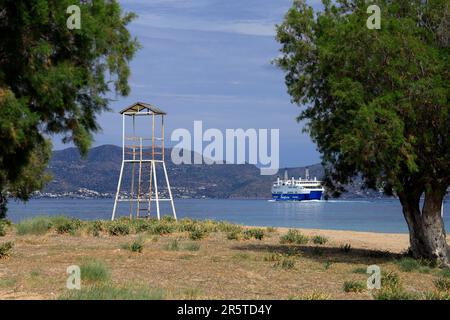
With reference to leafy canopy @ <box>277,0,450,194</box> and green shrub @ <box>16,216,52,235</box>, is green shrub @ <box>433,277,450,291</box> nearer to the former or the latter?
leafy canopy @ <box>277,0,450,194</box>

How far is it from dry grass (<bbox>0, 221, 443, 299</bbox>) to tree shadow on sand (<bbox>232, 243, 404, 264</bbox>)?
0.03 metres

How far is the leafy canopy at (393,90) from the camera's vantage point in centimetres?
2016

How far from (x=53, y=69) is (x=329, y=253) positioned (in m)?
12.7

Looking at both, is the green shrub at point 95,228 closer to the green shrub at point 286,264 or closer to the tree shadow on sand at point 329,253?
the tree shadow on sand at point 329,253

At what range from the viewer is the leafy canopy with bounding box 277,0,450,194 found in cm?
2016

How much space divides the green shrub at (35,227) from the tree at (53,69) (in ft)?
45.9

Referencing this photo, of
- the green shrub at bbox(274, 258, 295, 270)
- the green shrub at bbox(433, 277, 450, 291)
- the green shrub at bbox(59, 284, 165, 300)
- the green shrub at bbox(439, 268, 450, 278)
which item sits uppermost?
the green shrub at bbox(59, 284, 165, 300)

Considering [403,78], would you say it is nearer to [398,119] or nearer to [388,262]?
[398,119]

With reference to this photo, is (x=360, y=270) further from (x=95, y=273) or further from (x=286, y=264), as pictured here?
(x=95, y=273)

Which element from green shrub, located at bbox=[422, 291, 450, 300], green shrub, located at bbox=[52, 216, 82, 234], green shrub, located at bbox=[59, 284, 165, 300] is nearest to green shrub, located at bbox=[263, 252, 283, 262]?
green shrub, located at bbox=[422, 291, 450, 300]

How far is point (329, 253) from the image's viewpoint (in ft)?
86.9

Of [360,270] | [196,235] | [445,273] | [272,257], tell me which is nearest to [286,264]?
[272,257]

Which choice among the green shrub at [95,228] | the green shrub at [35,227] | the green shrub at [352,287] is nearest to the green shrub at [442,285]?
the green shrub at [352,287]

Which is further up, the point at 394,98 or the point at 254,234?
the point at 394,98
